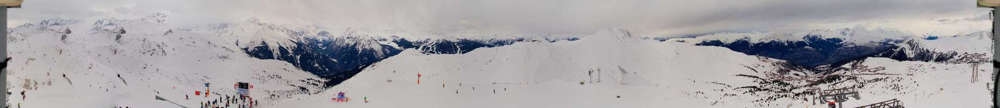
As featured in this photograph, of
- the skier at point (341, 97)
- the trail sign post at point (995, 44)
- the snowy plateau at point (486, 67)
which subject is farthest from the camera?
the skier at point (341, 97)

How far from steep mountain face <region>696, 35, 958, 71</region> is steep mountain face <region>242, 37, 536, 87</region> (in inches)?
31.9

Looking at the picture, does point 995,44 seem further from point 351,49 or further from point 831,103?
point 351,49

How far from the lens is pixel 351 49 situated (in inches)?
98.7

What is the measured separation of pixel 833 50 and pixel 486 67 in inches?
47.1

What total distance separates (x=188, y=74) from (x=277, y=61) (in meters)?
0.30

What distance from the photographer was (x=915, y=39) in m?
2.45

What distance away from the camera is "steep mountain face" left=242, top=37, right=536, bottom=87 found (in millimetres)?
2510

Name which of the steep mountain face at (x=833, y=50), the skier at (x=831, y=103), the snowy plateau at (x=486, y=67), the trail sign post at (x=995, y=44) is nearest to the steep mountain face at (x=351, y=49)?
the snowy plateau at (x=486, y=67)

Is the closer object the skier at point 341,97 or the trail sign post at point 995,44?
the trail sign post at point 995,44

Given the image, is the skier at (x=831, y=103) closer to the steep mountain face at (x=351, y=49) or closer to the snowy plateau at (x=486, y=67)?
the snowy plateau at (x=486, y=67)

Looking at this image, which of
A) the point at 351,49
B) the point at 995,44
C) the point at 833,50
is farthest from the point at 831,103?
the point at 351,49

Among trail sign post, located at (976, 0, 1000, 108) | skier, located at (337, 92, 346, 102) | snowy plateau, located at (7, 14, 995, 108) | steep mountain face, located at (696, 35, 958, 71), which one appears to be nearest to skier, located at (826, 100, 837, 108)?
snowy plateau, located at (7, 14, 995, 108)

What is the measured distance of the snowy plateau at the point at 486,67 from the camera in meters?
2.42

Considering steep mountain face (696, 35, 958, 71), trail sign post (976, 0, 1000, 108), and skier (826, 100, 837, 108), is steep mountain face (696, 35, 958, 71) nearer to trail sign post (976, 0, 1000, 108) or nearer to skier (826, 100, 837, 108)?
skier (826, 100, 837, 108)
